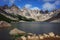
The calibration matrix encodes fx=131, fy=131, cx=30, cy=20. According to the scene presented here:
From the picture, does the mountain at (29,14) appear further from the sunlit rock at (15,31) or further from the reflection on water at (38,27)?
the sunlit rock at (15,31)

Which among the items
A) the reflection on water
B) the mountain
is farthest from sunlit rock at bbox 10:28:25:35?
the mountain

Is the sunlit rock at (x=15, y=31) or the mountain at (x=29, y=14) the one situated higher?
the mountain at (x=29, y=14)

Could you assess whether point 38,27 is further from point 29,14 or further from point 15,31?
point 15,31

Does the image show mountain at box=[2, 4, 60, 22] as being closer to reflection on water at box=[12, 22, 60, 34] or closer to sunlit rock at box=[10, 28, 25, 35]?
reflection on water at box=[12, 22, 60, 34]

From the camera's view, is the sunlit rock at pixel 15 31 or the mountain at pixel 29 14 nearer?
the sunlit rock at pixel 15 31

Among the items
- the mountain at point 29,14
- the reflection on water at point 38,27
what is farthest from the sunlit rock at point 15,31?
the mountain at point 29,14

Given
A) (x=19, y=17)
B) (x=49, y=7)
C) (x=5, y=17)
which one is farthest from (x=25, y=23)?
(x=49, y=7)

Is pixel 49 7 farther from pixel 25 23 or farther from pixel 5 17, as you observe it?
pixel 5 17

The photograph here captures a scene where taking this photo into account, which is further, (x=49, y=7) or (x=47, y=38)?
(x=49, y=7)

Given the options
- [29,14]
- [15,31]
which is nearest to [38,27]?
[29,14]
